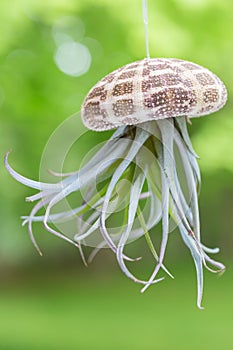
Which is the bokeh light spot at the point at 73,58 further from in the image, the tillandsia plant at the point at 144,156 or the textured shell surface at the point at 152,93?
the textured shell surface at the point at 152,93

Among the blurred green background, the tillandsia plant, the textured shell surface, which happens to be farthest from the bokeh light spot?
the textured shell surface

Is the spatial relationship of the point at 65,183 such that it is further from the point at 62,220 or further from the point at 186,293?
the point at 186,293

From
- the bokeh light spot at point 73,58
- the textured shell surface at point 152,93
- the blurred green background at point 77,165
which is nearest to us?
the textured shell surface at point 152,93

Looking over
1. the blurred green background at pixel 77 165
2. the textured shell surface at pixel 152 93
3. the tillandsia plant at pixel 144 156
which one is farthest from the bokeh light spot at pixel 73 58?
the textured shell surface at pixel 152 93

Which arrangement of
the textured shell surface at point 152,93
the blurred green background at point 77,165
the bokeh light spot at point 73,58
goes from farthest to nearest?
the bokeh light spot at point 73,58 < the blurred green background at point 77,165 < the textured shell surface at point 152,93

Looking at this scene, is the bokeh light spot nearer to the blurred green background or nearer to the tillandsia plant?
the blurred green background

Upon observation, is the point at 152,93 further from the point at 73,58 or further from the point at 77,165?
the point at 77,165

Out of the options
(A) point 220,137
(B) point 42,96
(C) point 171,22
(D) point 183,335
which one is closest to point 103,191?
(C) point 171,22
